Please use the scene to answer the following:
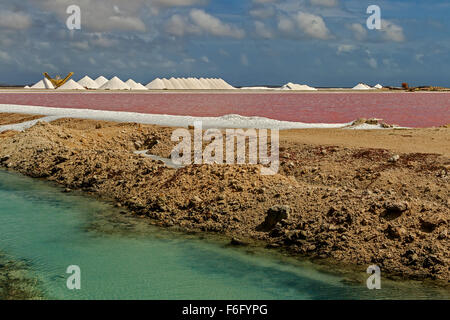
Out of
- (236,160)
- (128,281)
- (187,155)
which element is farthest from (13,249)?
(187,155)

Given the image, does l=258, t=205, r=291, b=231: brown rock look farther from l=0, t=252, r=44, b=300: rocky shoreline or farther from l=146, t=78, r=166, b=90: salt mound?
l=146, t=78, r=166, b=90: salt mound

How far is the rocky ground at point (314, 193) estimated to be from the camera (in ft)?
21.6

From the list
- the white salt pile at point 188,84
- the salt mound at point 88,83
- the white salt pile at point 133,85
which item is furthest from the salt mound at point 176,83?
the salt mound at point 88,83

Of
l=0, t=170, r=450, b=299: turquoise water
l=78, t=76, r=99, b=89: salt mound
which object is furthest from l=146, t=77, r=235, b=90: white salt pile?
l=0, t=170, r=450, b=299: turquoise water

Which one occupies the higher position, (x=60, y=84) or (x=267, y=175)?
(x=60, y=84)

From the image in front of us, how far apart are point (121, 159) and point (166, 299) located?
6.97 metres

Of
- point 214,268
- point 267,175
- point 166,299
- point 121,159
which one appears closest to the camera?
point 166,299

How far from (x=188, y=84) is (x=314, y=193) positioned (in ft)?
393

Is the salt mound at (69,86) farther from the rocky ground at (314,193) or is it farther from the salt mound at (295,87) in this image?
the rocky ground at (314,193)

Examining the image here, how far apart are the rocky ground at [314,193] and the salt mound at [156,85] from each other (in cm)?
10125

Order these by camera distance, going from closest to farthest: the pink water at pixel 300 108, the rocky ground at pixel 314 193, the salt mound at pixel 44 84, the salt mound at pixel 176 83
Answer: the rocky ground at pixel 314 193
the pink water at pixel 300 108
the salt mound at pixel 44 84
the salt mound at pixel 176 83

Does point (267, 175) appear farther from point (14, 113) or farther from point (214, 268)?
point (14, 113)

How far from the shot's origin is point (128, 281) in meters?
6.05

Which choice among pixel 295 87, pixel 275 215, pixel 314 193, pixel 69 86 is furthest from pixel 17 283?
pixel 295 87
